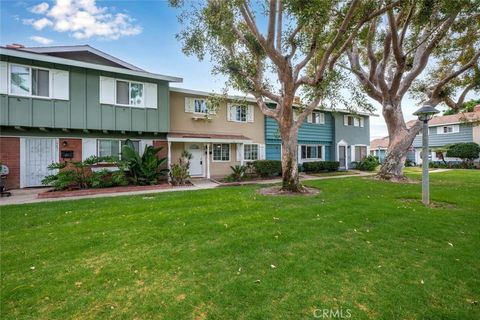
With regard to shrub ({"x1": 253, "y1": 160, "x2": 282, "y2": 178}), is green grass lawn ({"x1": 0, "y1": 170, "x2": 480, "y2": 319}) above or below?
below

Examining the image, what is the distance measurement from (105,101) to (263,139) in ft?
33.6

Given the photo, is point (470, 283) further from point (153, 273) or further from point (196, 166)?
point (196, 166)

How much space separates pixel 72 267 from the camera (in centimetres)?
340

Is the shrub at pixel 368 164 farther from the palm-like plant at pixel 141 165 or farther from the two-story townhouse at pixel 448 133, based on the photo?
the palm-like plant at pixel 141 165

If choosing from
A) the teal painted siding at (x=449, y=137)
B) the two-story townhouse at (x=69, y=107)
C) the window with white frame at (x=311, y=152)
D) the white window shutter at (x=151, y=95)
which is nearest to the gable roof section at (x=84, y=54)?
the two-story townhouse at (x=69, y=107)

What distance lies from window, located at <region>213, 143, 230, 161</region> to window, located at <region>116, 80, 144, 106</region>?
5.17 m

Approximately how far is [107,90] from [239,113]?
320 inches

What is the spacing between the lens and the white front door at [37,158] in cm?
1085

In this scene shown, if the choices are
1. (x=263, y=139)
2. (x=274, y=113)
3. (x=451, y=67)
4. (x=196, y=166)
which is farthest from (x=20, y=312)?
(x=451, y=67)

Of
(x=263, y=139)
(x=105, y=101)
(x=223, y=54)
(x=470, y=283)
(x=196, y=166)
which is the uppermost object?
(x=223, y=54)

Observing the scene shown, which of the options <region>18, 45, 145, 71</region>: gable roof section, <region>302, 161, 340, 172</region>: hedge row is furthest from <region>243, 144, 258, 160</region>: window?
<region>18, 45, 145, 71</region>: gable roof section

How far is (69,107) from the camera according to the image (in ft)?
36.0

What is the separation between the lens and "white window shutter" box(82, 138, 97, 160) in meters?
11.9

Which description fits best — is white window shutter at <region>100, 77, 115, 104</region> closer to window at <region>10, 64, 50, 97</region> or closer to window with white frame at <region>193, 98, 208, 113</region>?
window at <region>10, 64, 50, 97</region>
